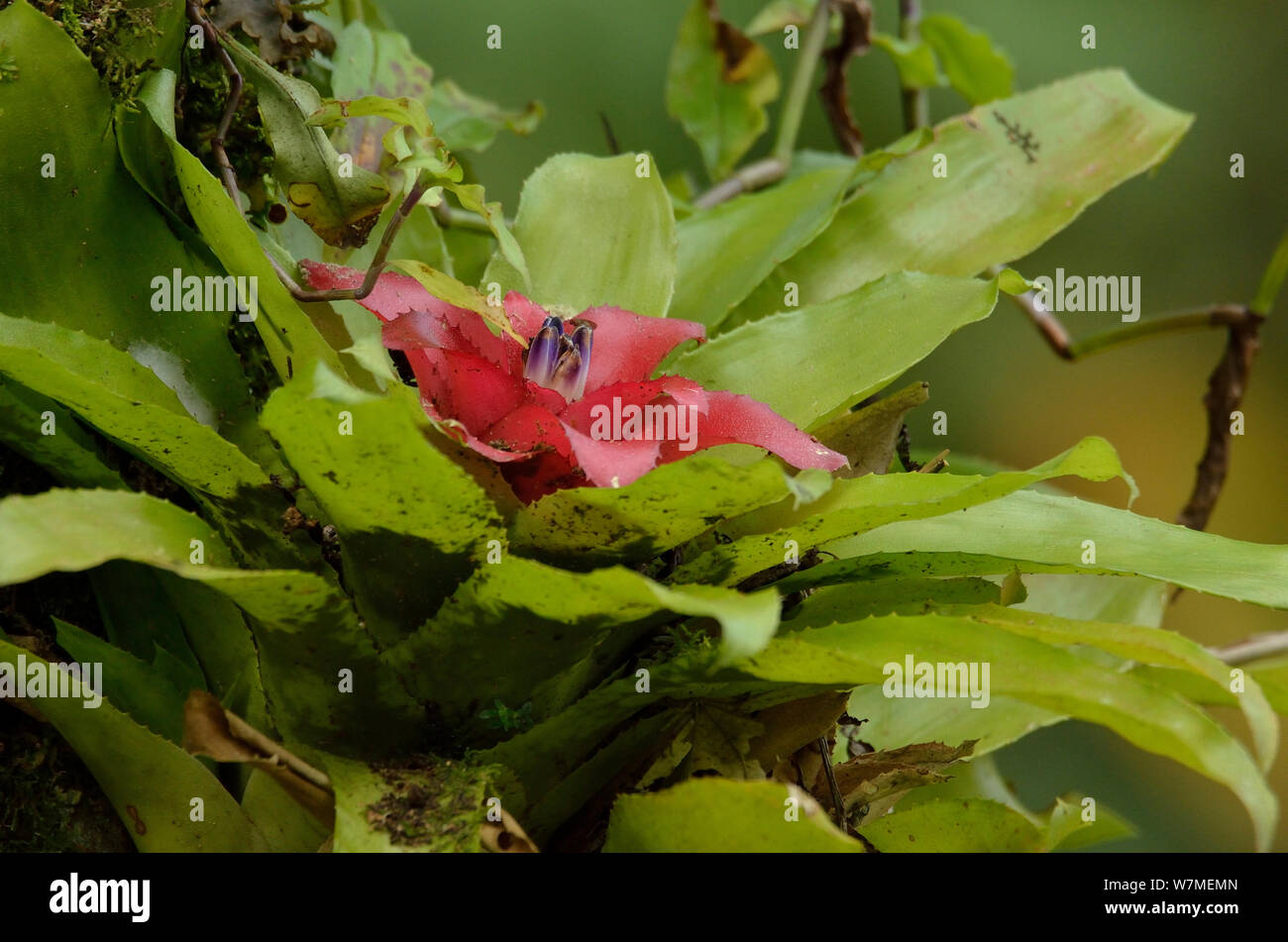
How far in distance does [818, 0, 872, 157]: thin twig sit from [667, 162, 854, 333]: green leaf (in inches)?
20.7

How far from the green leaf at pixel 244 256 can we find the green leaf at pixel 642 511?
0.56 ft

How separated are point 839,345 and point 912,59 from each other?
828 mm

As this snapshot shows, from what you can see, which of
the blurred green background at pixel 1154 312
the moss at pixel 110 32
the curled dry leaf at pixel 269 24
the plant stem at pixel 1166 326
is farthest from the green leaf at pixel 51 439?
the blurred green background at pixel 1154 312

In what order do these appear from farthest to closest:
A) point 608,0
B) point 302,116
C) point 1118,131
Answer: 1. point 608,0
2. point 1118,131
3. point 302,116

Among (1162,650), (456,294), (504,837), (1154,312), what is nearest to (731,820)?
(504,837)

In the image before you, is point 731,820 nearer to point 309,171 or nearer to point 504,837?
point 504,837

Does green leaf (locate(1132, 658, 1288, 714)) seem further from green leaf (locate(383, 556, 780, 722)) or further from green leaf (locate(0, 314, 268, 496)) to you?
green leaf (locate(0, 314, 268, 496))

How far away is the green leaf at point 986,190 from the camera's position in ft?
2.87

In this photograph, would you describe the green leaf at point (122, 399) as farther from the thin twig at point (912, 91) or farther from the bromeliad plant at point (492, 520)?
the thin twig at point (912, 91)

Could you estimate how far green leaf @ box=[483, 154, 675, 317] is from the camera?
2.64ft
